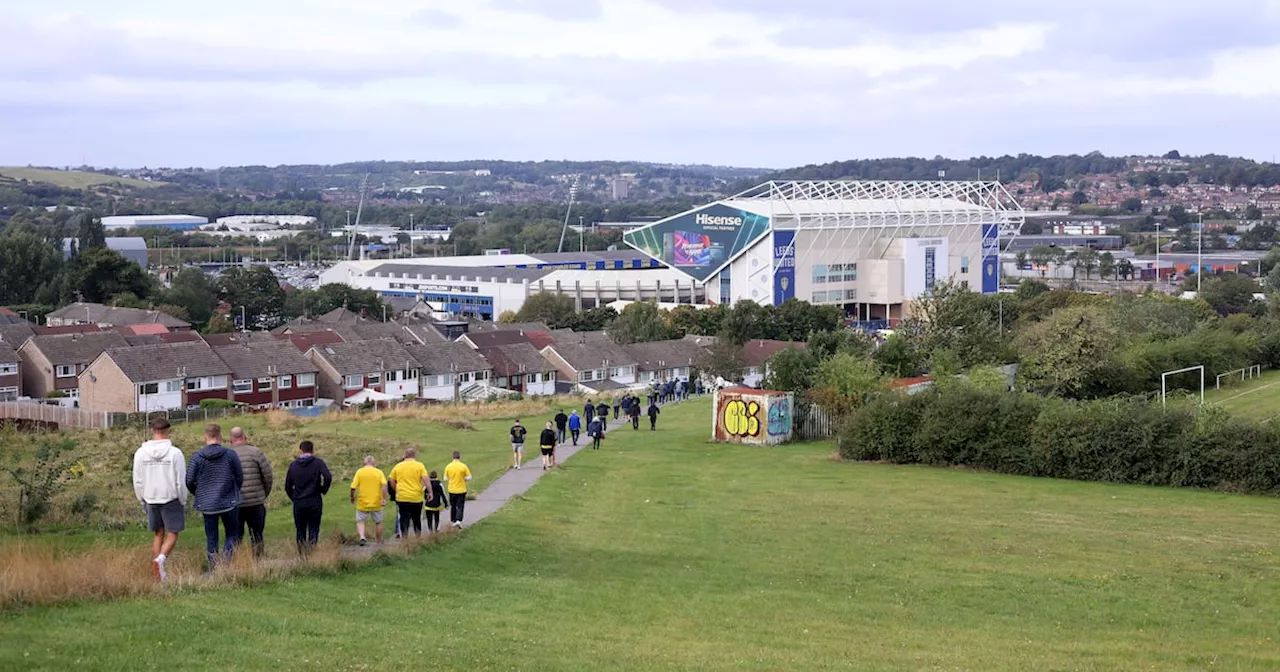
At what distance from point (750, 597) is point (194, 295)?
9184 cm

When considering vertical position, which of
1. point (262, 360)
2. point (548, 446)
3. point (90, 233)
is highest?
point (90, 233)

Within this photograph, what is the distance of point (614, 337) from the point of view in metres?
90.6

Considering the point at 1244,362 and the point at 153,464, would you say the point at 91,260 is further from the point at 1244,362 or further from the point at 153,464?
the point at 153,464

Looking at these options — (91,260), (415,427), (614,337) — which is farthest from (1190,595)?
(91,260)

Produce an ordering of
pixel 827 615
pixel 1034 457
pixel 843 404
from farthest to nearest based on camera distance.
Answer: pixel 843 404 < pixel 1034 457 < pixel 827 615

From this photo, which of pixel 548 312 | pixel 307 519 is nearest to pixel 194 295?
pixel 548 312

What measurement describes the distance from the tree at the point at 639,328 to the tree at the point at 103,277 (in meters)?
35.3

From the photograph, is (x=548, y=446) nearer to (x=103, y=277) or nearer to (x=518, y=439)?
(x=518, y=439)

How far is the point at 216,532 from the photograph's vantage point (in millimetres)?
13938

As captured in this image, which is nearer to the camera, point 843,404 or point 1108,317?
point 843,404

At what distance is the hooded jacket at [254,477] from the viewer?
14.5 meters

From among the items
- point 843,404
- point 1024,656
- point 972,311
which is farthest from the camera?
point 972,311

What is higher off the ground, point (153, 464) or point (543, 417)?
point (153, 464)

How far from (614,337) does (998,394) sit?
5736 cm
